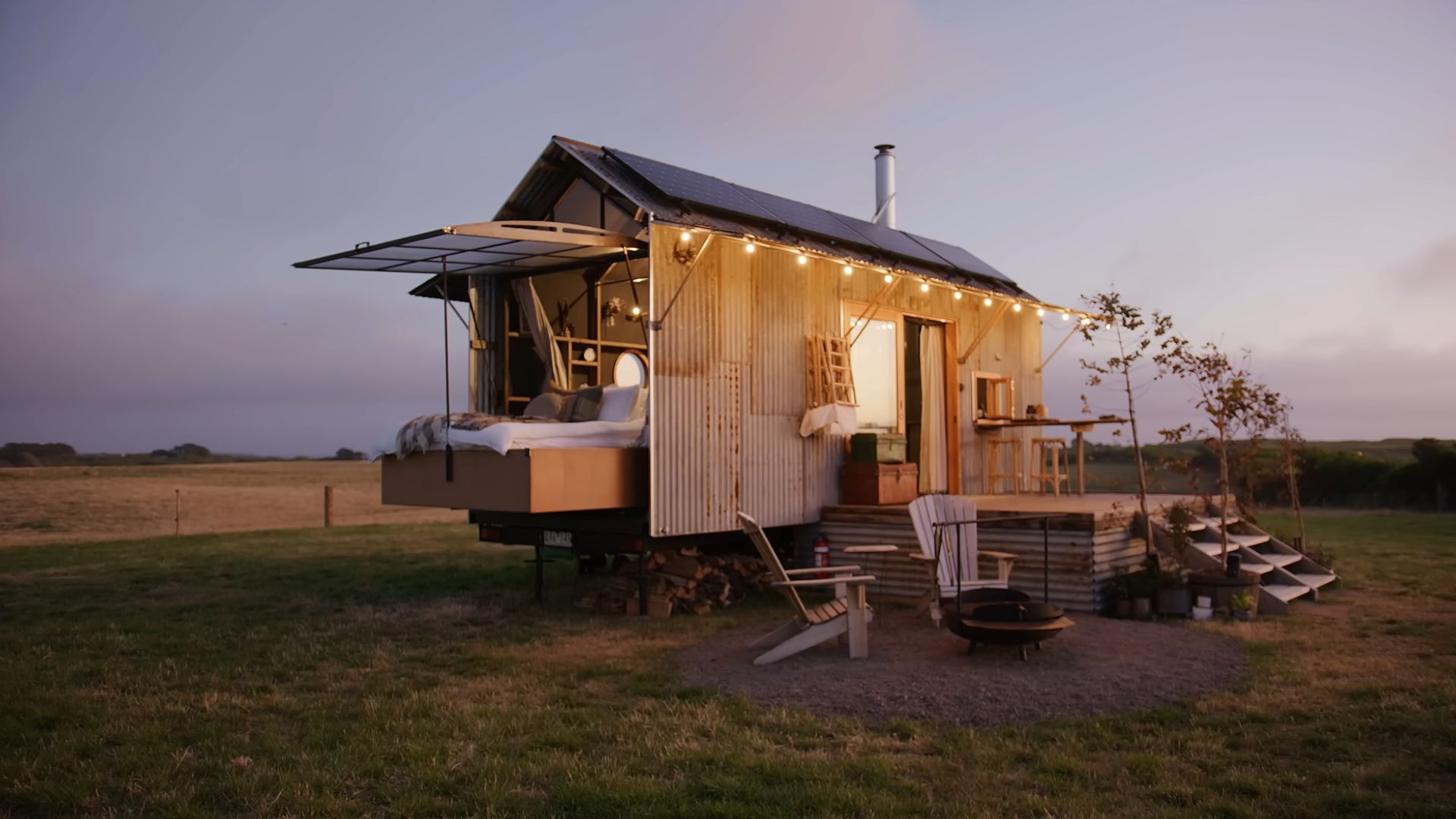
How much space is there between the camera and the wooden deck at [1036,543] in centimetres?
823

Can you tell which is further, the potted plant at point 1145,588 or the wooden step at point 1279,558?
the wooden step at point 1279,558

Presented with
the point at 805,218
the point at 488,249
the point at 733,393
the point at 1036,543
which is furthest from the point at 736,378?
the point at 1036,543

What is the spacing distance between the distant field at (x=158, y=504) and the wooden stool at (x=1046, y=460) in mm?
13296

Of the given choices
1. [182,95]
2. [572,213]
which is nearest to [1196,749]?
[572,213]

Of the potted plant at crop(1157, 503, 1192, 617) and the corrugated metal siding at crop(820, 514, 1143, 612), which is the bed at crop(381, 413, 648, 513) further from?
the potted plant at crop(1157, 503, 1192, 617)

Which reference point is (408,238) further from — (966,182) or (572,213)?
(966,182)

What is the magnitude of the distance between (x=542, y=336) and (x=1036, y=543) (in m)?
5.13

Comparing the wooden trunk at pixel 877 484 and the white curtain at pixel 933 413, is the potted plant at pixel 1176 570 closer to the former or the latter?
the wooden trunk at pixel 877 484

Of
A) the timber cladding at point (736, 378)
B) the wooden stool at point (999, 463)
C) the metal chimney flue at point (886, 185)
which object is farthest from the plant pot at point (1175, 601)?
the metal chimney flue at point (886, 185)

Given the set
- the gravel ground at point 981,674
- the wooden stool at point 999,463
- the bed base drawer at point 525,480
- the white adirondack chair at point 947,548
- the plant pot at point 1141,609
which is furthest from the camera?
the wooden stool at point 999,463

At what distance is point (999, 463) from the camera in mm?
12656

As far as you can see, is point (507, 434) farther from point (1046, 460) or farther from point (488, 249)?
point (1046, 460)

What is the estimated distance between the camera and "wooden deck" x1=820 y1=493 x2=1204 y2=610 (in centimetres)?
823

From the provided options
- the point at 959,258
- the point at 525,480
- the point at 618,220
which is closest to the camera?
the point at 525,480
